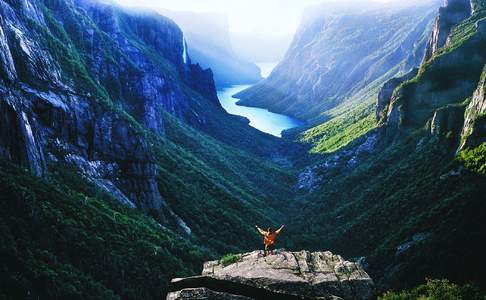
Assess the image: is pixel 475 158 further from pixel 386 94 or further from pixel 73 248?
pixel 386 94

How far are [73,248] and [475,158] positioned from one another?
49525 millimetres

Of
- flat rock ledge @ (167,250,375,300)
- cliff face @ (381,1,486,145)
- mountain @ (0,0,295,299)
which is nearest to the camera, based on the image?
flat rock ledge @ (167,250,375,300)

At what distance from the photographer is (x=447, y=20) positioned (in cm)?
11212

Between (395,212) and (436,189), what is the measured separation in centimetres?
791

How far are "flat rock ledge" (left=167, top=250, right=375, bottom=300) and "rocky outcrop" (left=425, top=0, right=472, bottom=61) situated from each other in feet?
311

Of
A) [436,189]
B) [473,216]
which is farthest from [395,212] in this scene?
[473,216]

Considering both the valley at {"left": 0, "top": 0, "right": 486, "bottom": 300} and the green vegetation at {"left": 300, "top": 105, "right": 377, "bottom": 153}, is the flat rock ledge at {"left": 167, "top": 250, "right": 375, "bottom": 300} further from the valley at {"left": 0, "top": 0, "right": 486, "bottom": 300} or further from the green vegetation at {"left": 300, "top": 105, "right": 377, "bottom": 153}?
the green vegetation at {"left": 300, "top": 105, "right": 377, "bottom": 153}

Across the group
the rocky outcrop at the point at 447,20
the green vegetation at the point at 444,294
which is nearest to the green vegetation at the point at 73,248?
the green vegetation at the point at 444,294

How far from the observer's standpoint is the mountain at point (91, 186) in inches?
1499

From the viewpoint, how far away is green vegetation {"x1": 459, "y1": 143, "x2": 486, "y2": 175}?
57075mm

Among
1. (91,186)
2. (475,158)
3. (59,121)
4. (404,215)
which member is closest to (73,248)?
(91,186)

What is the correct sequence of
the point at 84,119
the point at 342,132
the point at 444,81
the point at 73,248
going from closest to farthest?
1. the point at 73,248
2. the point at 84,119
3. the point at 444,81
4. the point at 342,132

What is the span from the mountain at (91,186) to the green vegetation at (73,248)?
111mm

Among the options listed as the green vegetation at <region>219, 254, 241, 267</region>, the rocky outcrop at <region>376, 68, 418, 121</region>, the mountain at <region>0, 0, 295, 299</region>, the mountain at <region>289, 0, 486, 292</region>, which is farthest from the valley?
the rocky outcrop at <region>376, 68, 418, 121</region>
